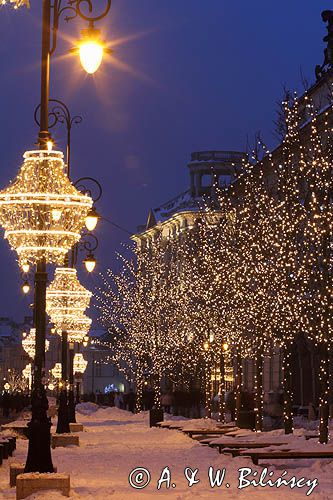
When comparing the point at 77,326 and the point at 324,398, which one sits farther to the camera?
the point at 77,326

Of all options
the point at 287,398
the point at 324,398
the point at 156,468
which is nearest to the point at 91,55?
the point at 156,468

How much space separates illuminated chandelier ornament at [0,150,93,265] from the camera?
1800 centimetres

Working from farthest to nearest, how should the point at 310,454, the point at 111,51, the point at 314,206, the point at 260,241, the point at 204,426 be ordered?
1. the point at 204,426
2. the point at 260,241
3. the point at 314,206
4. the point at 310,454
5. the point at 111,51

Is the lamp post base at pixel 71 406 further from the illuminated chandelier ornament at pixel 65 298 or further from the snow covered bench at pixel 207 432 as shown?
the illuminated chandelier ornament at pixel 65 298

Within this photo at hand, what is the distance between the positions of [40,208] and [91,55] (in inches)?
143

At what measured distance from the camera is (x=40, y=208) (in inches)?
711

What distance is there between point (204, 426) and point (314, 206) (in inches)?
458

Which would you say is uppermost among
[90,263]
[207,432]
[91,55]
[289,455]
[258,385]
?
[90,263]

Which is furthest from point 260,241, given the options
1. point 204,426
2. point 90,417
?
point 90,417

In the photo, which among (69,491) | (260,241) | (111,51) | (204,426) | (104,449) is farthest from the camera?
(204,426)

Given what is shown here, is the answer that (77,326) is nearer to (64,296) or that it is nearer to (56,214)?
(64,296)

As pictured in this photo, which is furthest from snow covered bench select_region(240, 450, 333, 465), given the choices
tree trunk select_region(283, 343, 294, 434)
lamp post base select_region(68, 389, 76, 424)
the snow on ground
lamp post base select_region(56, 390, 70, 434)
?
lamp post base select_region(68, 389, 76, 424)

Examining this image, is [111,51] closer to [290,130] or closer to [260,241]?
[290,130]

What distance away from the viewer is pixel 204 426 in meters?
38.2
